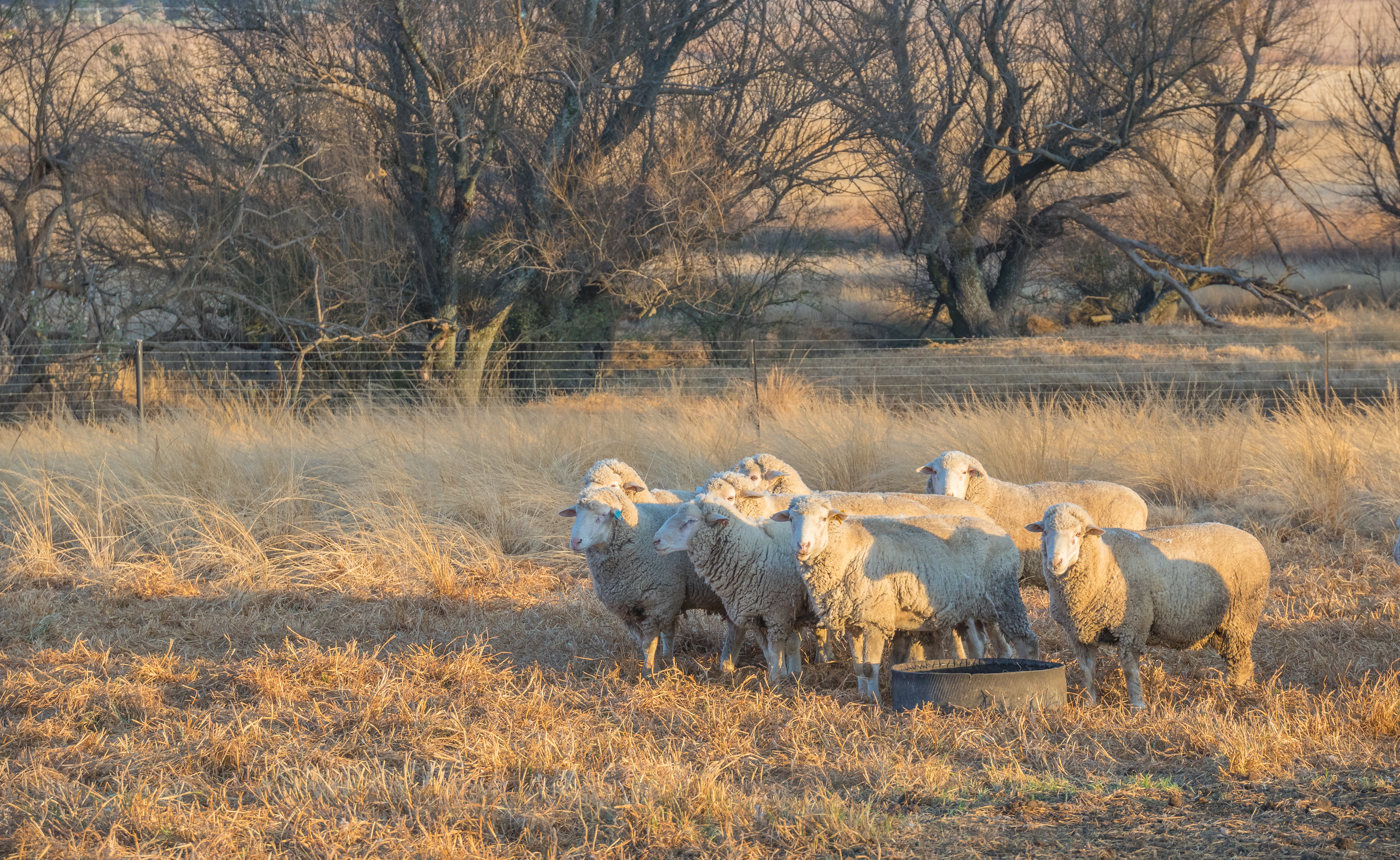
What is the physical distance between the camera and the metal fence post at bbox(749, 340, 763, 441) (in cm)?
1128

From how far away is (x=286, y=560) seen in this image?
26.5ft

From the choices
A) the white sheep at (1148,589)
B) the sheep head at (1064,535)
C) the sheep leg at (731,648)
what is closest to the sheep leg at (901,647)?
the sheep leg at (731,648)

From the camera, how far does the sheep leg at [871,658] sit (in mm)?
5344

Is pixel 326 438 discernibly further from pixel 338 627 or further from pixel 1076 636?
pixel 1076 636

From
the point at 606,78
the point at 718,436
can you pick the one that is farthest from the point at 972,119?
the point at 718,436

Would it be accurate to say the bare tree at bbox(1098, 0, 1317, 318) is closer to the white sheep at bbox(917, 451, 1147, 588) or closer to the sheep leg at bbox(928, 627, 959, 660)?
the white sheep at bbox(917, 451, 1147, 588)

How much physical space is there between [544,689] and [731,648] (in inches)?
40.5

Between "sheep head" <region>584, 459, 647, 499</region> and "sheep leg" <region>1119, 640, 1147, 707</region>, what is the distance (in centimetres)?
251

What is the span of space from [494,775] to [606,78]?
487 inches

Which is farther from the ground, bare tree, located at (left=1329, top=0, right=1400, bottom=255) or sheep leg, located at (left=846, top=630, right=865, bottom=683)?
bare tree, located at (left=1329, top=0, right=1400, bottom=255)

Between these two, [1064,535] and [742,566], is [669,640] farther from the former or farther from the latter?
[1064,535]

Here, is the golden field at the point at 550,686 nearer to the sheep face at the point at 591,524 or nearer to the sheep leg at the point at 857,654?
the sheep leg at the point at 857,654

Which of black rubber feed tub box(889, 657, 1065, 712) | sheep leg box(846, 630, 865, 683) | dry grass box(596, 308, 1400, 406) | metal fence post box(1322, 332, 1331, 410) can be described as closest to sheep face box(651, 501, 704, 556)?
sheep leg box(846, 630, 865, 683)

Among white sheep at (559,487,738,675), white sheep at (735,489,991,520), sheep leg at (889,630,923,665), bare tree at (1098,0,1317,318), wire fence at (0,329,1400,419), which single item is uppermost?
bare tree at (1098,0,1317,318)
